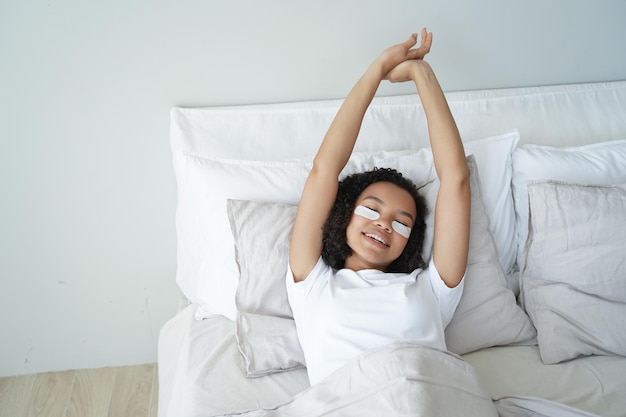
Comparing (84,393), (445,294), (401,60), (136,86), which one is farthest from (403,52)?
(84,393)

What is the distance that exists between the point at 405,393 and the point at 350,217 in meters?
0.53

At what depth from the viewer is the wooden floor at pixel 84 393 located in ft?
6.66

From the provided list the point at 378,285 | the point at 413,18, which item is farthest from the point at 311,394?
the point at 413,18

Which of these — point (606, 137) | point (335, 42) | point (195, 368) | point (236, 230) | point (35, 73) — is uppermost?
point (335, 42)

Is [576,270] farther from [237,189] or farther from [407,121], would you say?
[237,189]

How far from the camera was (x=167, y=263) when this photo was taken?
2.07m

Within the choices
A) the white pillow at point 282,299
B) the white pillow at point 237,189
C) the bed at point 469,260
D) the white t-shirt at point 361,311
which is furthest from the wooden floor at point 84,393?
the white t-shirt at point 361,311

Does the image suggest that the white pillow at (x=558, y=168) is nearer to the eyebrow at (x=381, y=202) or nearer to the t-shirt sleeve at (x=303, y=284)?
the eyebrow at (x=381, y=202)

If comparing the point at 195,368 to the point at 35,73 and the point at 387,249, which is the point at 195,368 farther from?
the point at 35,73

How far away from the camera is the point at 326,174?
63.4 inches

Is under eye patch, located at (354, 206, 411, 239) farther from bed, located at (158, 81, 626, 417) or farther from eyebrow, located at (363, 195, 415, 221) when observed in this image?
bed, located at (158, 81, 626, 417)

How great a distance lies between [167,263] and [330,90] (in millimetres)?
801

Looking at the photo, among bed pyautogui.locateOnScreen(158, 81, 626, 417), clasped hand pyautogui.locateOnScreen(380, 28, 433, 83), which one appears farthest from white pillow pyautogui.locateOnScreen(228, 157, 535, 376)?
clasped hand pyautogui.locateOnScreen(380, 28, 433, 83)

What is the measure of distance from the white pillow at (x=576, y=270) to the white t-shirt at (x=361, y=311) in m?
0.28
